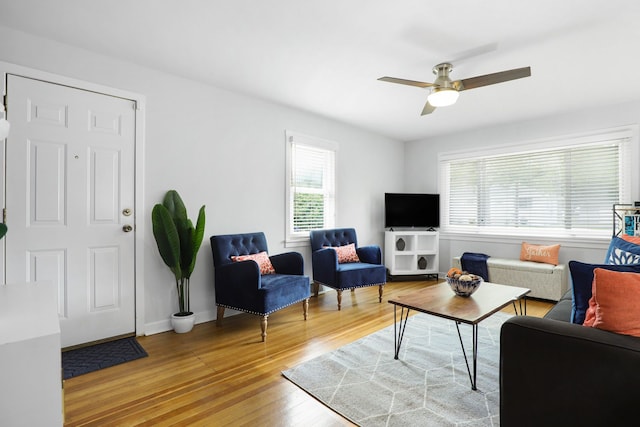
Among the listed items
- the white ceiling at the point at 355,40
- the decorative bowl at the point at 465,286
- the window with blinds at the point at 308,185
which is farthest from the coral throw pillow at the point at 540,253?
the window with blinds at the point at 308,185

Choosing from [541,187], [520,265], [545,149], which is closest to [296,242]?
[520,265]

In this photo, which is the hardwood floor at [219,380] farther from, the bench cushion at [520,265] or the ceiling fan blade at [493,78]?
the ceiling fan blade at [493,78]

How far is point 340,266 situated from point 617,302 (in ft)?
9.32

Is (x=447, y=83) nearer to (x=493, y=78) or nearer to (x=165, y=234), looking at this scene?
(x=493, y=78)

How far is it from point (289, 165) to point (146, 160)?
1638mm

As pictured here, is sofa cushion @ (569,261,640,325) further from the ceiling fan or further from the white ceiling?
the white ceiling

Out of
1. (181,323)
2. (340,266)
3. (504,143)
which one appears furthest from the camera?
(504,143)

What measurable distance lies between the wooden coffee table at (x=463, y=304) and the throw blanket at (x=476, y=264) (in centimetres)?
179

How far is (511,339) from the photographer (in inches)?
54.5

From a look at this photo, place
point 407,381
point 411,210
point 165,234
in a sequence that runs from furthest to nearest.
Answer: point 411,210
point 165,234
point 407,381

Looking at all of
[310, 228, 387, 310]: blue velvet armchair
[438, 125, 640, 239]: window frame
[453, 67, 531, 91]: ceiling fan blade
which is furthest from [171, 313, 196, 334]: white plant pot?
[438, 125, 640, 239]: window frame

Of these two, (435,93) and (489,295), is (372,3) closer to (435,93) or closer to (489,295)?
(435,93)

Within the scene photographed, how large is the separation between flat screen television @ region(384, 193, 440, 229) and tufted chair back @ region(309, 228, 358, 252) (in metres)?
1.02

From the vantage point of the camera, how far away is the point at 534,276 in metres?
4.12
